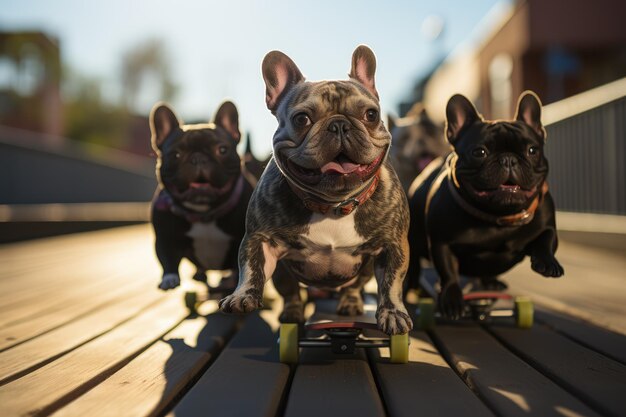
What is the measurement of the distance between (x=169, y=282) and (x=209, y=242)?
264 mm

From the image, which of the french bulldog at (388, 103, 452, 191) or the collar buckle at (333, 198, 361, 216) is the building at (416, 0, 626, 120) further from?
the collar buckle at (333, 198, 361, 216)

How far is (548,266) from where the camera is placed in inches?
102

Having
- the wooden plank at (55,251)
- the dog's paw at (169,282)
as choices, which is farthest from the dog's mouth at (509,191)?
the wooden plank at (55,251)

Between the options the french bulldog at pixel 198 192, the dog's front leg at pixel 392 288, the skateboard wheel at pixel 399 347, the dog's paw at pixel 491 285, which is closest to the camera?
the dog's front leg at pixel 392 288

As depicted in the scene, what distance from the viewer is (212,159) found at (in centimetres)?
301

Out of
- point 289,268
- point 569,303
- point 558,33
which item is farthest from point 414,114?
point 558,33

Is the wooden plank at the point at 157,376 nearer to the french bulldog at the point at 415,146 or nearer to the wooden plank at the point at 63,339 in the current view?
the wooden plank at the point at 63,339

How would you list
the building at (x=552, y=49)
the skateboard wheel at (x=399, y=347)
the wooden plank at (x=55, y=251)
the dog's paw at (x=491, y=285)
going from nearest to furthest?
the skateboard wheel at (x=399, y=347) → the dog's paw at (x=491, y=285) → the wooden plank at (x=55, y=251) → the building at (x=552, y=49)

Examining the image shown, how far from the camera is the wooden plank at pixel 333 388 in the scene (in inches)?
72.3

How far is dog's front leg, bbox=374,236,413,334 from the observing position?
7.31 ft

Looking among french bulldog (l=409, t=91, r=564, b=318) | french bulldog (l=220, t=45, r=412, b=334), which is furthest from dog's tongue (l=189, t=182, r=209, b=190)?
french bulldog (l=409, t=91, r=564, b=318)

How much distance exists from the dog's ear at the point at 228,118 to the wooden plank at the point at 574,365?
1515 mm

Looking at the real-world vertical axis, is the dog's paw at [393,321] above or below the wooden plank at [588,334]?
above

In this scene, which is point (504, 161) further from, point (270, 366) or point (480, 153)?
point (270, 366)
